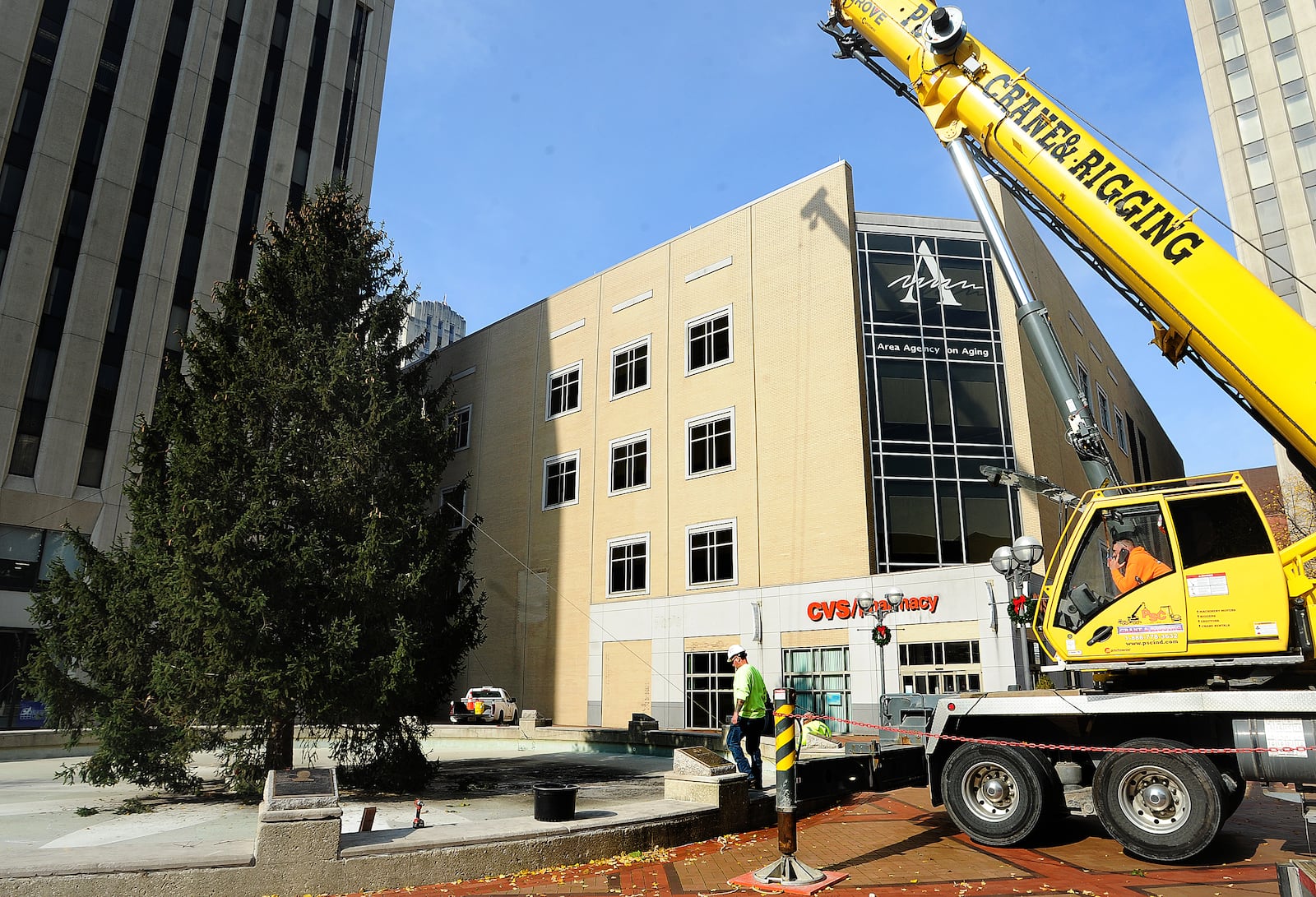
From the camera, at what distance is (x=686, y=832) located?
9.86 m

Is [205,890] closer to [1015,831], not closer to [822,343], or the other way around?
[1015,831]

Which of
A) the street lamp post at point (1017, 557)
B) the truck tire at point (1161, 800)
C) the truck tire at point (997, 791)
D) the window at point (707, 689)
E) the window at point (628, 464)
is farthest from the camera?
the window at point (628, 464)

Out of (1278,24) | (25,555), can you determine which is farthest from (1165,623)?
(1278,24)

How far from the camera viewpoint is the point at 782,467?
27.2 metres

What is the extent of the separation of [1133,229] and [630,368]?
915 inches

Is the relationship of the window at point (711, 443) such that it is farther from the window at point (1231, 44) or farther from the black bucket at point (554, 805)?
the window at point (1231, 44)

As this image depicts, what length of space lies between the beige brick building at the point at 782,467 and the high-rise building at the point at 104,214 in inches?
560

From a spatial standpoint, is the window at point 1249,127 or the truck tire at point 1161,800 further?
the window at point 1249,127

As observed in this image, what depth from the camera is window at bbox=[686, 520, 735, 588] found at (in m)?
28.0

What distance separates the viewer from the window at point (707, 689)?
2728cm

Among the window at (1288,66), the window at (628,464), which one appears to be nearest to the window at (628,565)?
the window at (628,464)

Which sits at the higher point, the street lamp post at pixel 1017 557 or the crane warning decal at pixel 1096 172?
the crane warning decal at pixel 1096 172

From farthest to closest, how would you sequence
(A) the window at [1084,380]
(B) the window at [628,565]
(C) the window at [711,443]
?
(A) the window at [1084,380]
(B) the window at [628,565]
(C) the window at [711,443]

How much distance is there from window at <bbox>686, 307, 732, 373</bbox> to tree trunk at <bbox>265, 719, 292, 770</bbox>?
20.2 m
